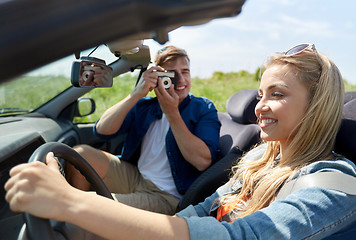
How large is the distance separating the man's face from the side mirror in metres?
0.90

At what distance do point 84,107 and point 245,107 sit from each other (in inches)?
54.4

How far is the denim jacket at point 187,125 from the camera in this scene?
2242 mm

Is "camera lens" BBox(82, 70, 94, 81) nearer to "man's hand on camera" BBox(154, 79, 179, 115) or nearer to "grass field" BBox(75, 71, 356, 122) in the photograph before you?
"grass field" BBox(75, 71, 356, 122)

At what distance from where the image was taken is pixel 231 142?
233cm

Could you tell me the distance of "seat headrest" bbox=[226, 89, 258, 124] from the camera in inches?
94.5

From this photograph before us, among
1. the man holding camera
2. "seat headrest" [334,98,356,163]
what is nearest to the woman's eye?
"seat headrest" [334,98,356,163]

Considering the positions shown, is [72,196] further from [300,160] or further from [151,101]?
[151,101]

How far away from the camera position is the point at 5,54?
469 millimetres

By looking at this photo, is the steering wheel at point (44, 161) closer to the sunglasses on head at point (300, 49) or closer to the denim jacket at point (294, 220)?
the denim jacket at point (294, 220)

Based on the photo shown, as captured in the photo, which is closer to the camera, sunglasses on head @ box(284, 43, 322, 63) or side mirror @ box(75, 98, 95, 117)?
sunglasses on head @ box(284, 43, 322, 63)

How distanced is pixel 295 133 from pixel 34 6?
1.15 metres

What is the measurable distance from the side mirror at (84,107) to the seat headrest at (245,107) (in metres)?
1.24

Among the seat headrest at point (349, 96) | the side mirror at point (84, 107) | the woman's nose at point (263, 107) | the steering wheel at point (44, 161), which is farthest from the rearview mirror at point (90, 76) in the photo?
the side mirror at point (84, 107)

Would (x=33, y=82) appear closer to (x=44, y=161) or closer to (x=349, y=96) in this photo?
(x=44, y=161)
